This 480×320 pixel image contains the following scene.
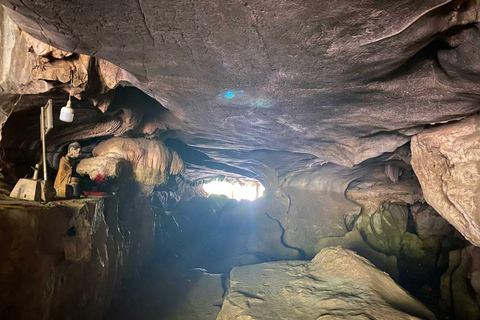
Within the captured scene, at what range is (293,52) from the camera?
307cm

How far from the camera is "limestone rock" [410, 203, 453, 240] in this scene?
9523 mm

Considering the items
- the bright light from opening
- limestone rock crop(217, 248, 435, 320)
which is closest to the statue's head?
limestone rock crop(217, 248, 435, 320)

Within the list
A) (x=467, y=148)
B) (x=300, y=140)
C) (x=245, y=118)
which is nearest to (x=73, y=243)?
(x=245, y=118)

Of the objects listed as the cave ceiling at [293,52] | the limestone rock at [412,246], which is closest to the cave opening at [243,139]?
the cave ceiling at [293,52]

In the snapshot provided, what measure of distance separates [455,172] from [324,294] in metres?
2.96

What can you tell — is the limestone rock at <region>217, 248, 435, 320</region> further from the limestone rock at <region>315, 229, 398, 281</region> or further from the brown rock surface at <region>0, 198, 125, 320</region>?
the limestone rock at <region>315, 229, 398, 281</region>

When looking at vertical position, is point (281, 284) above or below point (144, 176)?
below

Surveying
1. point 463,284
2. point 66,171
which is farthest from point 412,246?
point 66,171

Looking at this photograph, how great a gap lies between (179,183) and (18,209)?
1013 centimetres

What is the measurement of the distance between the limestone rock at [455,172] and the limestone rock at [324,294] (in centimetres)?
158

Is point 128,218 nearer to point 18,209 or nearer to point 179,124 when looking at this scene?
point 179,124

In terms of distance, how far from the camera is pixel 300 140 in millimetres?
6695

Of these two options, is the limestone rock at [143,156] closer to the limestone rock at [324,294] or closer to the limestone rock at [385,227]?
the limestone rock at [324,294]

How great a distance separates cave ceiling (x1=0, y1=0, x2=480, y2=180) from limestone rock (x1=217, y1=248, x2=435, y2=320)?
277 cm
